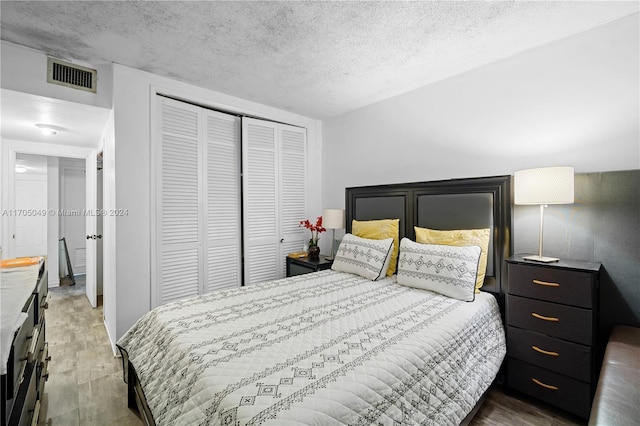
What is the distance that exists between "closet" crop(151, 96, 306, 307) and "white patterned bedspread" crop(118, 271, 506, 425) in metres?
1.03

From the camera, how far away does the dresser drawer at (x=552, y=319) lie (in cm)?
168

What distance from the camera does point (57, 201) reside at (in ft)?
14.5

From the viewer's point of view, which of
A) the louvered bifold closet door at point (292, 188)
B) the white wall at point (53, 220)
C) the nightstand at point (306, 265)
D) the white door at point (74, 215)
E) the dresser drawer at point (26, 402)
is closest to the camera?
the dresser drawer at point (26, 402)

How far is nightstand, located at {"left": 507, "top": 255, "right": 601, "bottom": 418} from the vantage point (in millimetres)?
1671

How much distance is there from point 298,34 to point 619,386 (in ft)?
8.54

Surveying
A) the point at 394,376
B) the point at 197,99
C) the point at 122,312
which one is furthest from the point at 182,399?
the point at 197,99

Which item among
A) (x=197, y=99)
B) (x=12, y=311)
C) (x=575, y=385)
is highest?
(x=197, y=99)

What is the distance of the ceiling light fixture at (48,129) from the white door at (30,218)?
1.37m

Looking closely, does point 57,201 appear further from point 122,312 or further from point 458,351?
point 458,351

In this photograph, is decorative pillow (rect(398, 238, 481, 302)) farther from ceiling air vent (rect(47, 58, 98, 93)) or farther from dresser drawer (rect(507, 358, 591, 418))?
ceiling air vent (rect(47, 58, 98, 93))

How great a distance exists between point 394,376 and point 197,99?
2.97m

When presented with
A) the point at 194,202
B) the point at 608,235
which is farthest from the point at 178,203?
the point at 608,235

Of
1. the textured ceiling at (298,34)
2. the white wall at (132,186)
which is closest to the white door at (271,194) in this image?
the textured ceiling at (298,34)

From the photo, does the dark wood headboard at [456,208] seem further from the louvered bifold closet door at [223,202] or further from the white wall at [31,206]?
the white wall at [31,206]
